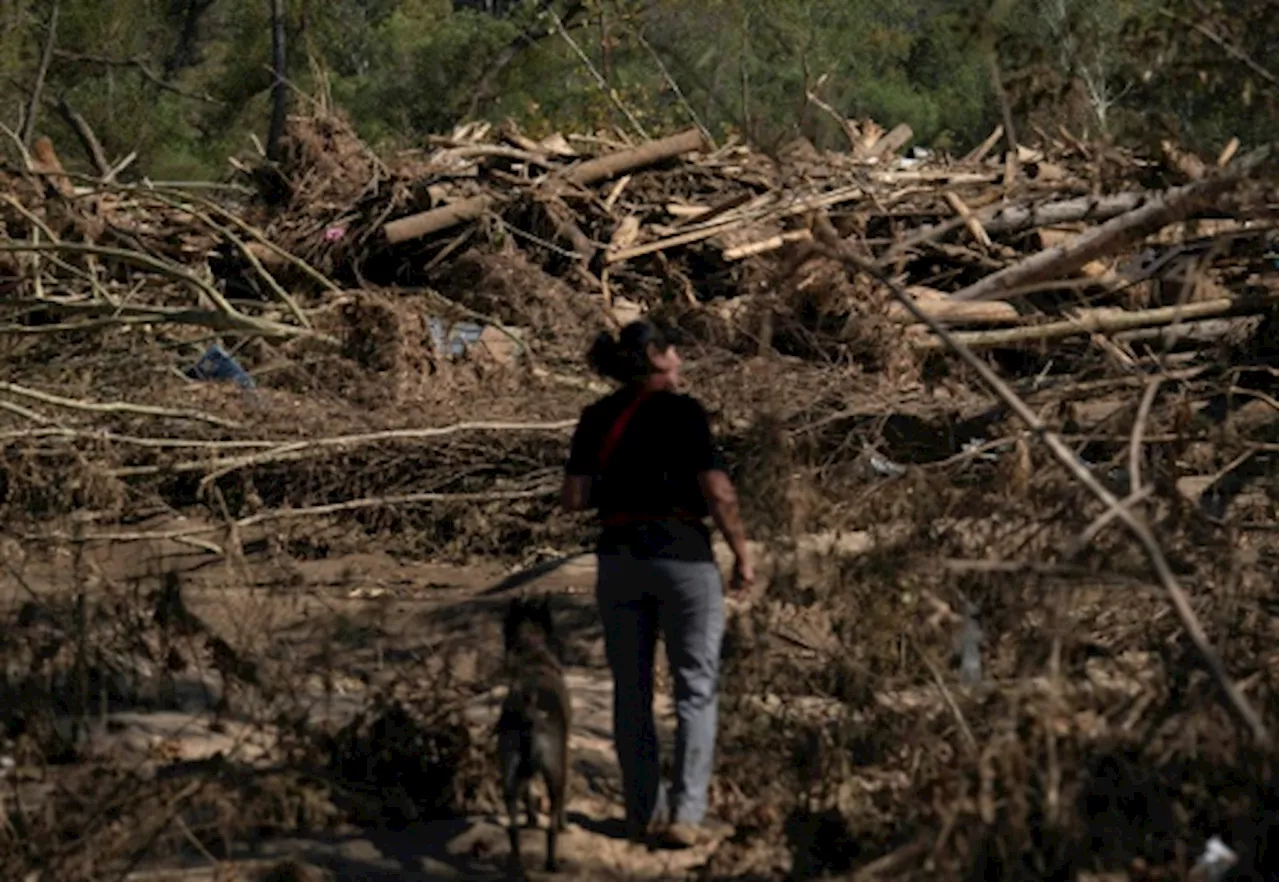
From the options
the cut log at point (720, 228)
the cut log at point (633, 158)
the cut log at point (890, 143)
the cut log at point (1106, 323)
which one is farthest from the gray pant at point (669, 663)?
the cut log at point (890, 143)

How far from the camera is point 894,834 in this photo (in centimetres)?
649

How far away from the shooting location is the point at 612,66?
2619cm

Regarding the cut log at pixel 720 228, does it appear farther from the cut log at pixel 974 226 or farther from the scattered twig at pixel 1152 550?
the scattered twig at pixel 1152 550

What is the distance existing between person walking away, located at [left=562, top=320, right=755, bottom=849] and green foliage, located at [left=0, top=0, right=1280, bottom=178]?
1694 millimetres

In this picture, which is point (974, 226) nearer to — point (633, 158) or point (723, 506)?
point (633, 158)

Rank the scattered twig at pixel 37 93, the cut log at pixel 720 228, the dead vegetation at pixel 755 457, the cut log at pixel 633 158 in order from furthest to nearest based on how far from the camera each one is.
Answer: the scattered twig at pixel 37 93
the cut log at pixel 633 158
the cut log at pixel 720 228
the dead vegetation at pixel 755 457

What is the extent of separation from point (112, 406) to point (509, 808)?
569cm

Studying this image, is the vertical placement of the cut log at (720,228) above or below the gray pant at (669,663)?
below

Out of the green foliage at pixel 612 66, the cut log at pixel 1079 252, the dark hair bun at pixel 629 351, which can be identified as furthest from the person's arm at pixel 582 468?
the cut log at pixel 1079 252

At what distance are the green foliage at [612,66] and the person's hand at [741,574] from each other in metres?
1.95

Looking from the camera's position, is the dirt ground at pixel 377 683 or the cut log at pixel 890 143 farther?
the cut log at pixel 890 143

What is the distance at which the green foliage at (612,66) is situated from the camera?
854cm

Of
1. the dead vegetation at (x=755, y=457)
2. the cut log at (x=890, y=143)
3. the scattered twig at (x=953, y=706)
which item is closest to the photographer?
the scattered twig at (x=953, y=706)

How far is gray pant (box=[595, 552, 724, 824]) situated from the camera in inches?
269
